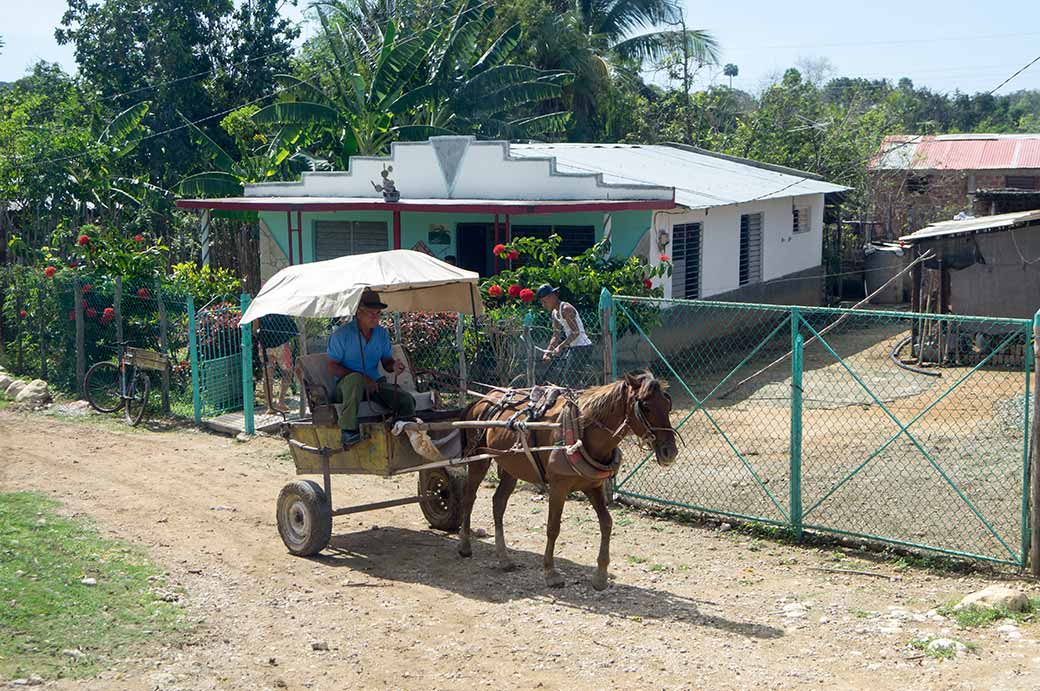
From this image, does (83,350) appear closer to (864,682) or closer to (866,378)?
(866,378)

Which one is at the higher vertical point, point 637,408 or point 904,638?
point 637,408

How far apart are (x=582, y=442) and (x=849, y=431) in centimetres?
664

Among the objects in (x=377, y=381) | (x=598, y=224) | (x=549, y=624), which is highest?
(x=598, y=224)

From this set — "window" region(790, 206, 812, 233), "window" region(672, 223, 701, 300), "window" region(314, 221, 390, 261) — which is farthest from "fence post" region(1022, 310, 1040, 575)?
"window" region(790, 206, 812, 233)

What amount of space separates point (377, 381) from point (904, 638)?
452 cm

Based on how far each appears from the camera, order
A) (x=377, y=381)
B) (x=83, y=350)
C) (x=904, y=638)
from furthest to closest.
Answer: (x=83, y=350) < (x=377, y=381) < (x=904, y=638)

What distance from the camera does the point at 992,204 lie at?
78.4 feet

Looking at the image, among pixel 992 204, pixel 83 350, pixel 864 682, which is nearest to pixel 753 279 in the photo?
pixel 992 204

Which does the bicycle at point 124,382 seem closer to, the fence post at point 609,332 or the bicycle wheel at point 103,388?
the bicycle wheel at point 103,388

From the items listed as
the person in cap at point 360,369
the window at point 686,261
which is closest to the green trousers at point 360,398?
the person in cap at point 360,369

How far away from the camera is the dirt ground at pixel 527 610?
6.66 meters

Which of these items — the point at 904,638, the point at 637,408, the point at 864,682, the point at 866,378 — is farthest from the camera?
the point at 866,378

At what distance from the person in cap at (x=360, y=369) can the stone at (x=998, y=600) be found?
14.6ft

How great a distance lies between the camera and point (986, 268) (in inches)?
749
